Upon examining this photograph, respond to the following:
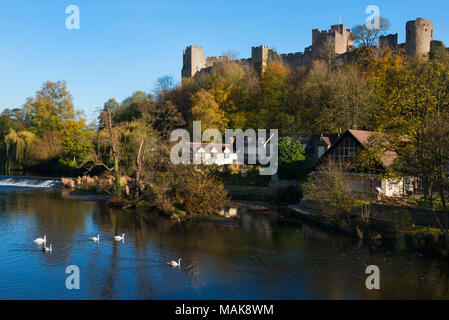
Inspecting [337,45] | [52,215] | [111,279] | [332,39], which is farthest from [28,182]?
[337,45]

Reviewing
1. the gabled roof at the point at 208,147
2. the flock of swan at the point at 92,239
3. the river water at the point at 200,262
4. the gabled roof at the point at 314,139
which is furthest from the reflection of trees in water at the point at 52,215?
the gabled roof at the point at 314,139

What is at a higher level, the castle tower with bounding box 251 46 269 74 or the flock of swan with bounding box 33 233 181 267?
the castle tower with bounding box 251 46 269 74

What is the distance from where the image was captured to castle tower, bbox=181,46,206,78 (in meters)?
78.8

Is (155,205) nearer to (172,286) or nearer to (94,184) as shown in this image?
(94,184)

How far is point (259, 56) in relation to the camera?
66.0 metres

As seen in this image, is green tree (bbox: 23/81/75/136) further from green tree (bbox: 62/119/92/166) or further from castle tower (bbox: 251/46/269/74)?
castle tower (bbox: 251/46/269/74)

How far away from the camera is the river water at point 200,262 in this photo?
46.1 ft

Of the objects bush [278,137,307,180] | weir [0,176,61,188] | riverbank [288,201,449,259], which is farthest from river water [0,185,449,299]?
weir [0,176,61,188]

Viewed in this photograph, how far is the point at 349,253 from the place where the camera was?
18.8 m

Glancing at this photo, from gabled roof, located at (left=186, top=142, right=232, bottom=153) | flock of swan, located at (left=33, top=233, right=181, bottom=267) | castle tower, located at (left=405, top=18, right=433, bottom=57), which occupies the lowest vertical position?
flock of swan, located at (left=33, top=233, right=181, bottom=267)

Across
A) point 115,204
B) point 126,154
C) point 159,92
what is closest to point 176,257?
point 115,204

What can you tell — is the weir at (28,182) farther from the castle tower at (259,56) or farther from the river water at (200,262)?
the castle tower at (259,56)

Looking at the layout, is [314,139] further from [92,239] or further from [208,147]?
[92,239]

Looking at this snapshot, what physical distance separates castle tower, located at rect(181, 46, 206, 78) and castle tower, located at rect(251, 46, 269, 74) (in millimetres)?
14865
